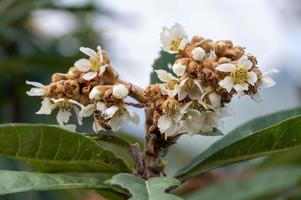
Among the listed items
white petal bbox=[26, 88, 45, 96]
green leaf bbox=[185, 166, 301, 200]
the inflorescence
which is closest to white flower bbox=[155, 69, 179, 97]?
the inflorescence

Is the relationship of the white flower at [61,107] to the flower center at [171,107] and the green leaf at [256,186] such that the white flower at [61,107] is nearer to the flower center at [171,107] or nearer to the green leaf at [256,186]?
the flower center at [171,107]

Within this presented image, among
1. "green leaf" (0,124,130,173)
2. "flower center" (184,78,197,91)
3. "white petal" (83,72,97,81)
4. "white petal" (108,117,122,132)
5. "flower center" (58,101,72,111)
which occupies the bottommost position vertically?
"green leaf" (0,124,130,173)

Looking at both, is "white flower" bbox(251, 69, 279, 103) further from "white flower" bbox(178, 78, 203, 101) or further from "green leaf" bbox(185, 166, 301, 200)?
"green leaf" bbox(185, 166, 301, 200)

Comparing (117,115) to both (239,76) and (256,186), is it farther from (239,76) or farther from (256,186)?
(256,186)

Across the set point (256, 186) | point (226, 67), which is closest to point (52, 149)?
point (226, 67)

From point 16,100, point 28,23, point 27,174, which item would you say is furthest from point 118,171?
point 28,23

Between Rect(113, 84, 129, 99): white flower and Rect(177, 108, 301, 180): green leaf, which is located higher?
Rect(113, 84, 129, 99): white flower

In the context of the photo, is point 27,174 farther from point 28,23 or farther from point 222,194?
point 28,23
